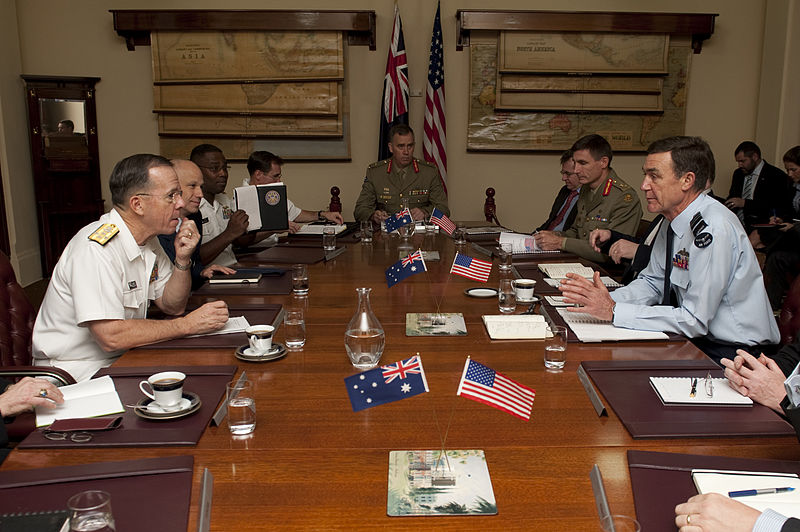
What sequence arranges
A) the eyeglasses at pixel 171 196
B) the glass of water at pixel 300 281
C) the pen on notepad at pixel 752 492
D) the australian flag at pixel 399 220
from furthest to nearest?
the australian flag at pixel 399 220, the glass of water at pixel 300 281, the eyeglasses at pixel 171 196, the pen on notepad at pixel 752 492

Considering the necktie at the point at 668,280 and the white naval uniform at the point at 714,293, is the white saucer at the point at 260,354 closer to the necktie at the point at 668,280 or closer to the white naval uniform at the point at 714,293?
the white naval uniform at the point at 714,293

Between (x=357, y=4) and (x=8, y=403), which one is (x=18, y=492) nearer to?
(x=8, y=403)

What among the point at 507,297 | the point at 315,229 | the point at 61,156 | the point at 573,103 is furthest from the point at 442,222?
the point at 61,156

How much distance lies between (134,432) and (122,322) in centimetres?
77

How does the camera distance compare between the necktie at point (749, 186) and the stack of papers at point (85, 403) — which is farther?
the necktie at point (749, 186)

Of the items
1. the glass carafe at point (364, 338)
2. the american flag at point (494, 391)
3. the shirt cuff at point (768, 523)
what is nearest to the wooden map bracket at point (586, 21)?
the glass carafe at point (364, 338)

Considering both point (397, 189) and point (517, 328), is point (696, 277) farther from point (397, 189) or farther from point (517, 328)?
point (397, 189)

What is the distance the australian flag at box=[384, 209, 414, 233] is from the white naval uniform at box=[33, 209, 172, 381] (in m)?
2.13

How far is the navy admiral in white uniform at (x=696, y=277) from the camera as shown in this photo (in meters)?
2.37

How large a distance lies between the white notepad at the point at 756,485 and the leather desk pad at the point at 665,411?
0.59ft

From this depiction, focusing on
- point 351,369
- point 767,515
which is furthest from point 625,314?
point 767,515

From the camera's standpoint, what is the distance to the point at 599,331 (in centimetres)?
231

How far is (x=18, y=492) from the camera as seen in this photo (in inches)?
51.1

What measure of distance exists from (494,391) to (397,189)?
4276mm
